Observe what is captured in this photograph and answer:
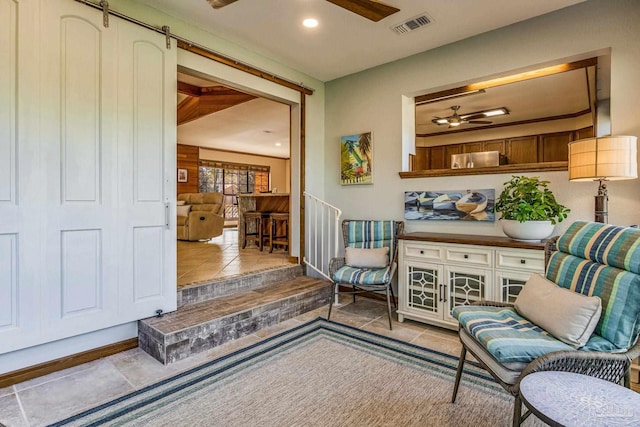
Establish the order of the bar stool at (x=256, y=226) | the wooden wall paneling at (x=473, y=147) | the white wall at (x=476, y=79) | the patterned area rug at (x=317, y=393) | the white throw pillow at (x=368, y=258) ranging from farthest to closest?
1. the bar stool at (x=256, y=226)
2. the wooden wall paneling at (x=473, y=147)
3. the white throw pillow at (x=368, y=258)
4. the white wall at (x=476, y=79)
5. the patterned area rug at (x=317, y=393)

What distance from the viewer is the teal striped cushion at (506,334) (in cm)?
147

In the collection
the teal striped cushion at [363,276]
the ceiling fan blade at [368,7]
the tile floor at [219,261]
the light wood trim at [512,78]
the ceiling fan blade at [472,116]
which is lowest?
the tile floor at [219,261]

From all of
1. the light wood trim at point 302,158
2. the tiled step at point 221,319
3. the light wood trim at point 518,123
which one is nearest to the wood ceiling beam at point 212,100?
the light wood trim at point 302,158

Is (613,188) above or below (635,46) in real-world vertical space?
below

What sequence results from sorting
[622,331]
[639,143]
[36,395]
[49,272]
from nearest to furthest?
Result: [622,331] < [36,395] < [49,272] < [639,143]

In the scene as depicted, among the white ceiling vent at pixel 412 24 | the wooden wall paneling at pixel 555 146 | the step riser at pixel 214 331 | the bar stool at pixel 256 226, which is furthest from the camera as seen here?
the bar stool at pixel 256 226

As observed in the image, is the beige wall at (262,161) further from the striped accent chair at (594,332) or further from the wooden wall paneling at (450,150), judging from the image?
the striped accent chair at (594,332)

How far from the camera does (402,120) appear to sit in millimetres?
3789

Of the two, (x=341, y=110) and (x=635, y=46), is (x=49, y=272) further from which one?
(x=635, y=46)

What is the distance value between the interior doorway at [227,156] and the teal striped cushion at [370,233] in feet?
3.45

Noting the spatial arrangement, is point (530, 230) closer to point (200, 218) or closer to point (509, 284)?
point (509, 284)

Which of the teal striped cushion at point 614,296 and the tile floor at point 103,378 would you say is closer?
the teal striped cushion at point 614,296

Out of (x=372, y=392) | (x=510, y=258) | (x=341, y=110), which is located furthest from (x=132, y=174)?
(x=510, y=258)

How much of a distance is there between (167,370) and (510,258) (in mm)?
2649
